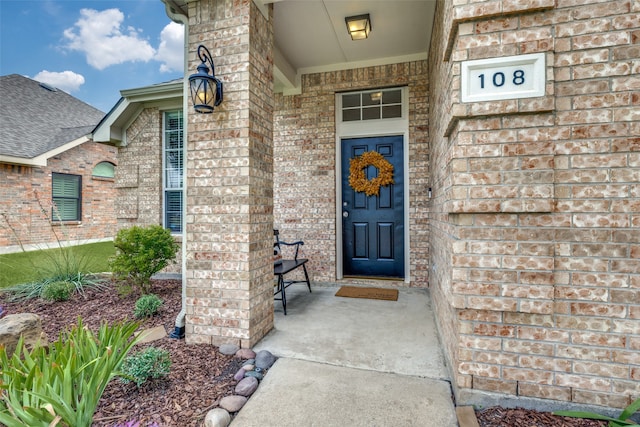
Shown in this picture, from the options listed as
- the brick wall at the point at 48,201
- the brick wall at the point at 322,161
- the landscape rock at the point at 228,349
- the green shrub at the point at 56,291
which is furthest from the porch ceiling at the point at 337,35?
the brick wall at the point at 48,201

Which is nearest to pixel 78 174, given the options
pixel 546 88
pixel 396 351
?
pixel 396 351

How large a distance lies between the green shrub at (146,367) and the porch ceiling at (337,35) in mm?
2650

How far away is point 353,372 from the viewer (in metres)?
1.92

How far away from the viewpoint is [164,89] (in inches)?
177

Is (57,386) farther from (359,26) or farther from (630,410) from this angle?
(359,26)

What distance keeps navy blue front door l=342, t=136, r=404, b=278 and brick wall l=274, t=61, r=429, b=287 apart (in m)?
0.20

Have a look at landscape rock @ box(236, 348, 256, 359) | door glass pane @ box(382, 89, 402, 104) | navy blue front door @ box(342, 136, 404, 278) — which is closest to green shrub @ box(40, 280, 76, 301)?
landscape rock @ box(236, 348, 256, 359)

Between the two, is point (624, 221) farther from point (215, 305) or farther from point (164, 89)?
point (164, 89)

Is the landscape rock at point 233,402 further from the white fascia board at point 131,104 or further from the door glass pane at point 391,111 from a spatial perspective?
the white fascia board at point 131,104

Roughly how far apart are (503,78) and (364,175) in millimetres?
2708

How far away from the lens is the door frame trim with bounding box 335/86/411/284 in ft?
13.3

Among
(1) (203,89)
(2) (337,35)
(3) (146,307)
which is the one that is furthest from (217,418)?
(2) (337,35)

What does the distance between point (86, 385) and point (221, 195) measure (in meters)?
1.37

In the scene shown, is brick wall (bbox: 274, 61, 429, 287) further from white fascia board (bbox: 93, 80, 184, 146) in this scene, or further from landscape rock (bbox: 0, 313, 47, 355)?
landscape rock (bbox: 0, 313, 47, 355)
